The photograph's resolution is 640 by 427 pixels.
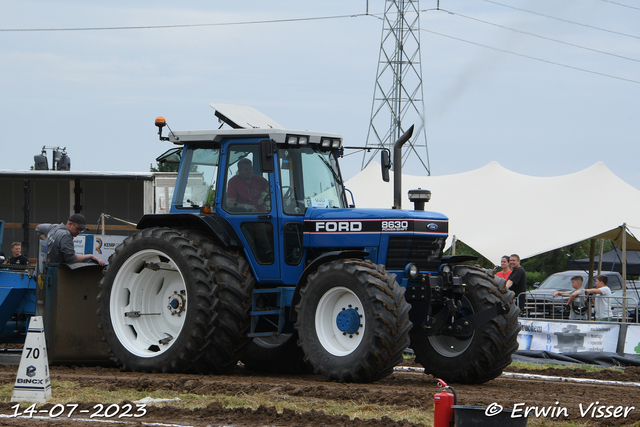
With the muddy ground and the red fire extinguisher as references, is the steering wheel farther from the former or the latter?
the red fire extinguisher

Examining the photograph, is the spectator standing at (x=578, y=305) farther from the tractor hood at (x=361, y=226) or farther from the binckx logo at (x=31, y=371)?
the binckx logo at (x=31, y=371)

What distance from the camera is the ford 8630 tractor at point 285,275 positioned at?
820 cm

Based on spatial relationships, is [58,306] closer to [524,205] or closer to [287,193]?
[287,193]

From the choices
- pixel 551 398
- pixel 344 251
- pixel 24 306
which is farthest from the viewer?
pixel 24 306

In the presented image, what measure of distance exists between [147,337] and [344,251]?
8.50 feet

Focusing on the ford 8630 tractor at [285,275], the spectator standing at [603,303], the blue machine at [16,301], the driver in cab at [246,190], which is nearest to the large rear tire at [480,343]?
the ford 8630 tractor at [285,275]

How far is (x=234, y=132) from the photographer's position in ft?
30.0

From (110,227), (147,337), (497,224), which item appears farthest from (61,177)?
(147,337)

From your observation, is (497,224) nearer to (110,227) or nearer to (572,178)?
(572,178)

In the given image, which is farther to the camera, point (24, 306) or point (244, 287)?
point (24, 306)

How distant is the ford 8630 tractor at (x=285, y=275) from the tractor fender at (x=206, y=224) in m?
0.02

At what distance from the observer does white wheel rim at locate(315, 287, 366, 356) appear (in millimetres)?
8078

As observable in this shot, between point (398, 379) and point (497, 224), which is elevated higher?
point (497, 224)

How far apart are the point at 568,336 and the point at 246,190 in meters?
7.10
